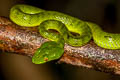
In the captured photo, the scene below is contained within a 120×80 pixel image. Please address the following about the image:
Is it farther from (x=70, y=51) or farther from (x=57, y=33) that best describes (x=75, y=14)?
(x=70, y=51)

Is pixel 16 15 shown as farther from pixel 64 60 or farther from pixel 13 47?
pixel 64 60

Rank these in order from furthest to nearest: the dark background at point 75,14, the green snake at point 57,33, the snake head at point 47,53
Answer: the dark background at point 75,14, the green snake at point 57,33, the snake head at point 47,53

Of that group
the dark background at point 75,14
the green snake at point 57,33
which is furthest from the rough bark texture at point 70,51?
the dark background at point 75,14

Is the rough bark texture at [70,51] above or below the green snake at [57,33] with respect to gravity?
below

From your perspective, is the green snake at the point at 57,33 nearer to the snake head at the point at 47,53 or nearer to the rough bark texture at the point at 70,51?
Result: the snake head at the point at 47,53

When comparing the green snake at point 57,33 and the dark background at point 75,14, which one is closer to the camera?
the green snake at point 57,33

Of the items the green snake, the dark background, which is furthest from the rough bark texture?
the dark background

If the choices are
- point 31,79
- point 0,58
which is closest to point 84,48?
point 31,79
